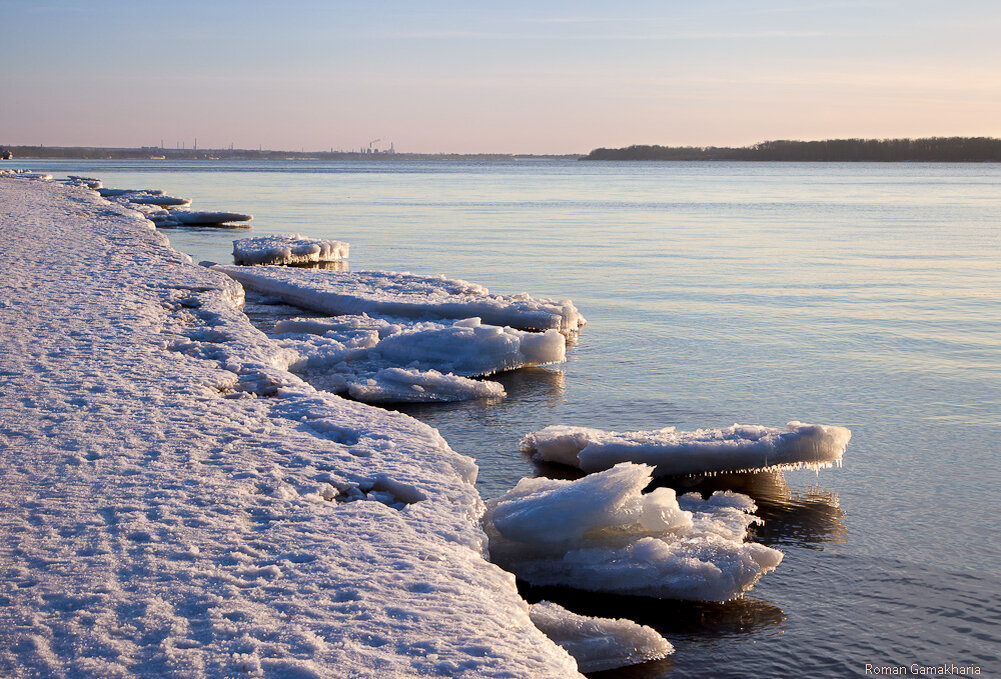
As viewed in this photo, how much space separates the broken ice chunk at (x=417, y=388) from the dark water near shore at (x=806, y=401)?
0.25 m

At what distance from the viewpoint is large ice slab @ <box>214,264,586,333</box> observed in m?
10.9

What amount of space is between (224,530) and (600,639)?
1662mm

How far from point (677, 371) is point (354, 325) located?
3.55 metres

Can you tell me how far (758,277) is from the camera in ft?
55.1

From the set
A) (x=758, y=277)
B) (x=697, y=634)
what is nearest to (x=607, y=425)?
(x=697, y=634)

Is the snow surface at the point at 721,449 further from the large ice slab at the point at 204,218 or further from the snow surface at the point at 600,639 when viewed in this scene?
the large ice slab at the point at 204,218

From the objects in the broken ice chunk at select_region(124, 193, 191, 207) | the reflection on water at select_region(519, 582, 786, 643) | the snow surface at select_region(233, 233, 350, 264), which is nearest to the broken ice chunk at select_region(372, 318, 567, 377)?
the reflection on water at select_region(519, 582, 786, 643)

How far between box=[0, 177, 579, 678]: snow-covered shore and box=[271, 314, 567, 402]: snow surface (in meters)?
1.33

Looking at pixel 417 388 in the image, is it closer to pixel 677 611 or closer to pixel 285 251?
pixel 677 611

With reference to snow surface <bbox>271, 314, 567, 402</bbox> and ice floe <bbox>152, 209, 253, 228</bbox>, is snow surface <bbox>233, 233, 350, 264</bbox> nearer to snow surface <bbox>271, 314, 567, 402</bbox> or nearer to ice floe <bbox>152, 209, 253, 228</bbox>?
snow surface <bbox>271, 314, 567, 402</bbox>

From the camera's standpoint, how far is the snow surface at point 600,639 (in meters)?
3.76

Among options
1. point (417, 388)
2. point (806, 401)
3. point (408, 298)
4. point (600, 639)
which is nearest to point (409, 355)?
point (417, 388)

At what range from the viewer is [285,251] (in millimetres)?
17328

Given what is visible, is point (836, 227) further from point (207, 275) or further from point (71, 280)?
point (71, 280)
